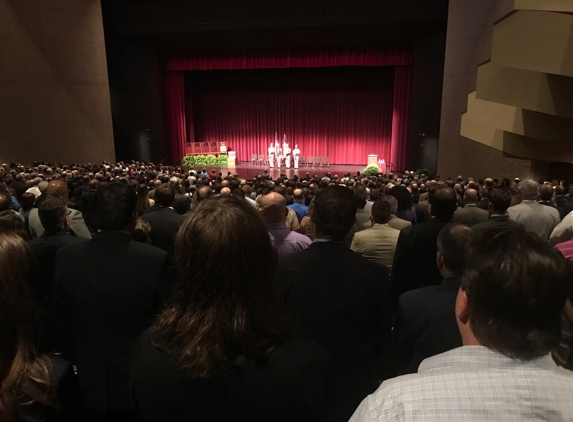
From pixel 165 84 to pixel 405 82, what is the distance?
10.4 m

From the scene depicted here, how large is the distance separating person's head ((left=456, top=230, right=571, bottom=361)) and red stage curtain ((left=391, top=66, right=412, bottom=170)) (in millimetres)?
17381

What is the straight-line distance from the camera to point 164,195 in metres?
3.97

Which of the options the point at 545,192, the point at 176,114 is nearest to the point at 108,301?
the point at 545,192

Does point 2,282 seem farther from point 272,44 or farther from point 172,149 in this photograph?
point 172,149

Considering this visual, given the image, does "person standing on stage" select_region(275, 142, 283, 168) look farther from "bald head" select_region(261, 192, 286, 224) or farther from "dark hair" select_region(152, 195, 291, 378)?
"dark hair" select_region(152, 195, 291, 378)

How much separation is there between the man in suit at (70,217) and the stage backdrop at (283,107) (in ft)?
49.3

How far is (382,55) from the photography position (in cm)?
1711

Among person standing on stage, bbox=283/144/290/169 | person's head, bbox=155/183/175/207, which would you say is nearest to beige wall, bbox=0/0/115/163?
person standing on stage, bbox=283/144/290/169

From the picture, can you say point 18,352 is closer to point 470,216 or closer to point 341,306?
point 341,306

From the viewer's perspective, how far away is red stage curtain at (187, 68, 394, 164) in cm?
2025

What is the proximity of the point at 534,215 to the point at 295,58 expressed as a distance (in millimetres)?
15075

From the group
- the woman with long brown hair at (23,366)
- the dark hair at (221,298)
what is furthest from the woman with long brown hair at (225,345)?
the woman with long brown hair at (23,366)

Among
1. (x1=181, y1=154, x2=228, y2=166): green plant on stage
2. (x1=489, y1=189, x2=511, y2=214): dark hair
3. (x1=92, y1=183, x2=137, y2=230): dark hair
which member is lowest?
(x1=181, y1=154, x2=228, y2=166): green plant on stage

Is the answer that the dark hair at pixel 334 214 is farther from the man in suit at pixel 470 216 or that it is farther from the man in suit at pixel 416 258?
the man in suit at pixel 470 216
